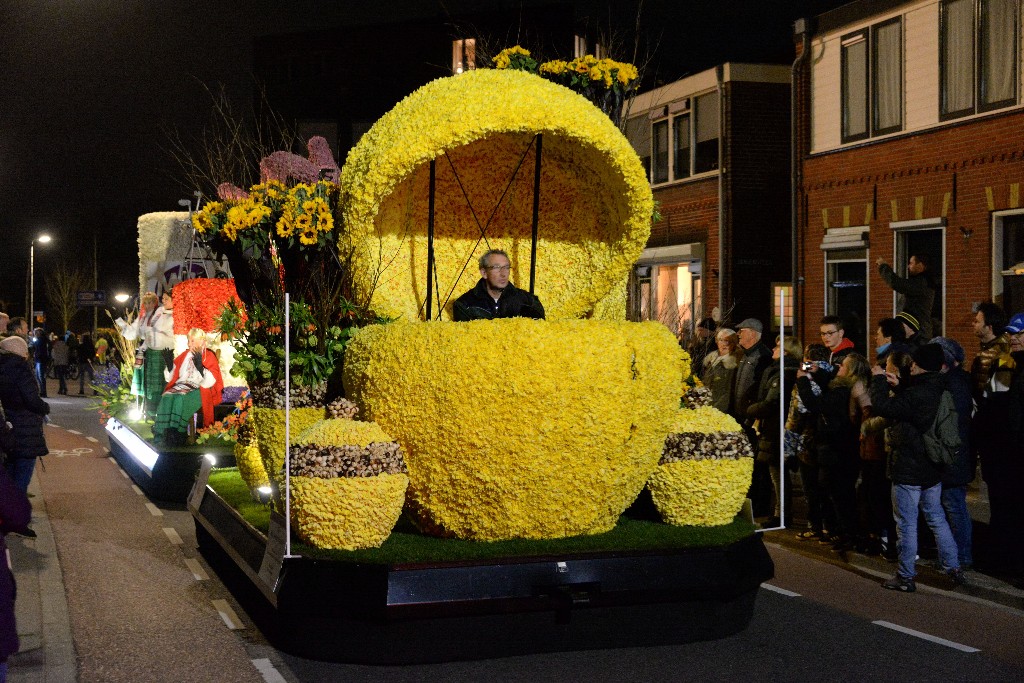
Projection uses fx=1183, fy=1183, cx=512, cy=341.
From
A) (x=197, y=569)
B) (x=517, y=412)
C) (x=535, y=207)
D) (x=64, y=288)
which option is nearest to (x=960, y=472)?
(x=535, y=207)

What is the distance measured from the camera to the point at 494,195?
8.41 metres

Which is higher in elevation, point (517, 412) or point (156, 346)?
point (156, 346)

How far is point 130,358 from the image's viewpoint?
56.4ft

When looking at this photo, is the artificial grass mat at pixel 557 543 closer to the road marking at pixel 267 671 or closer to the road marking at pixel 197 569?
the road marking at pixel 267 671

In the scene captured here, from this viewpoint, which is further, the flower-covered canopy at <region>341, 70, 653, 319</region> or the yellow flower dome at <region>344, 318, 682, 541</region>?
Answer: the flower-covered canopy at <region>341, 70, 653, 319</region>

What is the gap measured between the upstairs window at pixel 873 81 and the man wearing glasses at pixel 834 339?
9373 millimetres

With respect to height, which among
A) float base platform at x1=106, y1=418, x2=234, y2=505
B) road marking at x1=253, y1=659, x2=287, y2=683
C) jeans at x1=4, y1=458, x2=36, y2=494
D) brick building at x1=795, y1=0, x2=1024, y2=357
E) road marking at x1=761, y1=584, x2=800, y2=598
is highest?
brick building at x1=795, y1=0, x2=1024, y2=357

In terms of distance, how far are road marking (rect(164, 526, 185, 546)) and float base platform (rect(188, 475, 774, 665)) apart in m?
3.69

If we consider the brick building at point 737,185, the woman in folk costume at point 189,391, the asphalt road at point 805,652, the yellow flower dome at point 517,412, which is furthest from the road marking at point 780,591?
the brick building at point 737,185

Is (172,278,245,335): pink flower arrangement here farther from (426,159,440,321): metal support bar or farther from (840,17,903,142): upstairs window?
(840,17,903,142): upstairs window

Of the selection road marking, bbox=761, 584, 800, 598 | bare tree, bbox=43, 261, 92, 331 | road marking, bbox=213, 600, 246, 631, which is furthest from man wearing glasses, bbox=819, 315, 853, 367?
bare tree, bbox=43, 261, 92, 331

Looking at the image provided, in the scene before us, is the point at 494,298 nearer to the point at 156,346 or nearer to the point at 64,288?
the point at 156,346

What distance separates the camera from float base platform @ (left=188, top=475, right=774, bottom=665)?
6.02m

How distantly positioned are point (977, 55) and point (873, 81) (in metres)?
2.48
